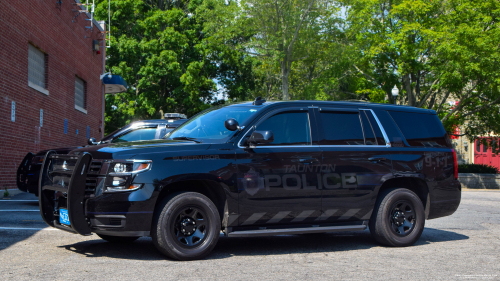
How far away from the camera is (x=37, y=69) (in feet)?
57.3

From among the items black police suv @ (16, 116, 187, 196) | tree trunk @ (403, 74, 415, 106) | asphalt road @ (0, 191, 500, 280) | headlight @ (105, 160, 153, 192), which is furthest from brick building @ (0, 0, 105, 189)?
tree trunk @ (403, 74, 415, 106)

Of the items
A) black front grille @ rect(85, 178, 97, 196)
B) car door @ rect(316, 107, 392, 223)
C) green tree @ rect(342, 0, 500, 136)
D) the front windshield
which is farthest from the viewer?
green tree @ rect(342, 0, 500, 136)

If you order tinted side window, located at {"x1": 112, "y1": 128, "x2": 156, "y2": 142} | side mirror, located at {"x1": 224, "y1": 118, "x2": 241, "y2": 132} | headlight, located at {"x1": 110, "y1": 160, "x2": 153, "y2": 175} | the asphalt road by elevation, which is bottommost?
the asphalt road

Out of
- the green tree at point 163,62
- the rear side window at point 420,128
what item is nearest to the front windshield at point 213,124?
the rear side window at point 420,128

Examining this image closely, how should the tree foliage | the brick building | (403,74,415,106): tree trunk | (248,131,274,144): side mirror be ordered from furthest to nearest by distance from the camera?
(403,74,415,106): tree trunk → the tree foliage → the brick building → (248,131,274,144): side mirror

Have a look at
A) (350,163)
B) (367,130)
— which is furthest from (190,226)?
(367,130)

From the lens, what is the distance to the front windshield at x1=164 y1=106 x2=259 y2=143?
249 inches

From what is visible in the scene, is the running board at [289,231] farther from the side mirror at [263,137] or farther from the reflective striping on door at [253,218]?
the side mirror at [263,137]

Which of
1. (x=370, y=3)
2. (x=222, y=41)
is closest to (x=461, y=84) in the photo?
(x=370, y=3)

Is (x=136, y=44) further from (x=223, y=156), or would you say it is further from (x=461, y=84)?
(x=223, y=156)

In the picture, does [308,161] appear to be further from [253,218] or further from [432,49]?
[432,49]

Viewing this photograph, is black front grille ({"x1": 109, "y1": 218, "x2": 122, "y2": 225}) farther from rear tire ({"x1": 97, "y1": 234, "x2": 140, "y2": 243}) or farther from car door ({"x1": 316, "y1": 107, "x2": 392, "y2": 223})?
car door ({"x1": 316, "y1": 107, "x2": 392, "y2": 223})

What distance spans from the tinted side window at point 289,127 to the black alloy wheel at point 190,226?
132 centimetres

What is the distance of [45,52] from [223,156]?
14.1m
